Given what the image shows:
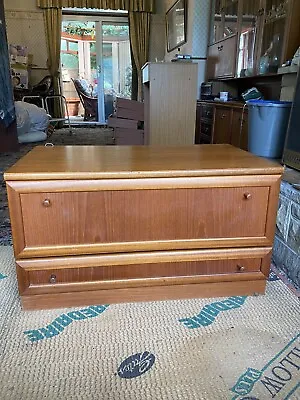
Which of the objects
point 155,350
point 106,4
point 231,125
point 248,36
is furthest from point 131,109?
point 106,4

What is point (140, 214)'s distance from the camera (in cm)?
103

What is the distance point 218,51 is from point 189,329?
3.74 metres

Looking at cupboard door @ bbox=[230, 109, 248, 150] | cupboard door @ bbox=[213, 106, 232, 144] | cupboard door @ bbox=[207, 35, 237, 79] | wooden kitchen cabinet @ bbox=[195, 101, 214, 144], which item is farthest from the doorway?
cupboard door @ bbox=[230, 109, 248, 150]

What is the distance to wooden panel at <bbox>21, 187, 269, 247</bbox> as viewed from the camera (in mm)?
982

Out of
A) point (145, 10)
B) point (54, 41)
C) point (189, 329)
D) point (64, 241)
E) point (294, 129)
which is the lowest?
point (189, 329)

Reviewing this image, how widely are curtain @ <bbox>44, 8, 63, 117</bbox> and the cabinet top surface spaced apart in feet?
18.0

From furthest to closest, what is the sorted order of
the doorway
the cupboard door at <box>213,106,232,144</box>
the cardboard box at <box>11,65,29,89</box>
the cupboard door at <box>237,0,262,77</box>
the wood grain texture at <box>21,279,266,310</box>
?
the doorway → the cardboard box at <box>11,65,29,89</box> → the cupboard door at <box>213,106,232,144</box> → the cupboard door at <box>237,0,262,77</box> → the wood grain texture at <box>21,279,266,310</box>

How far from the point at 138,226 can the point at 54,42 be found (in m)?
6.16

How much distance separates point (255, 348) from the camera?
0.94 metres

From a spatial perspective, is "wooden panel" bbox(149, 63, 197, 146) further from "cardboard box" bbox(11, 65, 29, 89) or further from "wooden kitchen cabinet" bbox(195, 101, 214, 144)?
"cardboard box" bbox(11, 65, 29, 89)

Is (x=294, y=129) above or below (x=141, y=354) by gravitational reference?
above

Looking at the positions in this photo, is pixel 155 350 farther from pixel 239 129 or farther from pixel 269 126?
pixel 239 129

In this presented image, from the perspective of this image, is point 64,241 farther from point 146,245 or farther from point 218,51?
point 218,51

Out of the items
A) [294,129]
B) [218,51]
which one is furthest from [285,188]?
[218,51]
